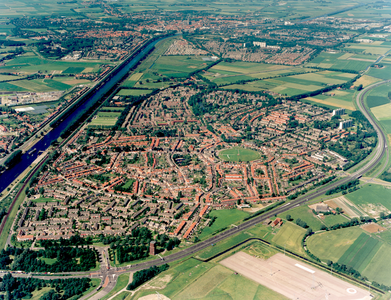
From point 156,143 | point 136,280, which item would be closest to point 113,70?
point 156,143

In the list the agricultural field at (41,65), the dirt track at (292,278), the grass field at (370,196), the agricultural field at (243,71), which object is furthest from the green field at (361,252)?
the agricultural field at (41,65)

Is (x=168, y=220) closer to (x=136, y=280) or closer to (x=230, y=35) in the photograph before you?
(x=136, y=280)

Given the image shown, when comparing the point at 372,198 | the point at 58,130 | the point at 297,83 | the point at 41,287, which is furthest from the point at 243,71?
the point at 41,287

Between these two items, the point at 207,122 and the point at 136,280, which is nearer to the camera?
the point at 136,280

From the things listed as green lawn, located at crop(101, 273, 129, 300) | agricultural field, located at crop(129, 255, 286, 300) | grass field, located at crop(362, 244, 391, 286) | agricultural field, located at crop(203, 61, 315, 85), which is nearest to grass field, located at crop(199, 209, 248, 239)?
agricultural field, located at crop(129, 255, 286, 300)

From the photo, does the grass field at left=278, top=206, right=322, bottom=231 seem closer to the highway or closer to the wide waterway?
the highway

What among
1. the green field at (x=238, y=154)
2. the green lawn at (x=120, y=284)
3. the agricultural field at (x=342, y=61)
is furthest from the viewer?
the agricultural field at (x=342, y=61)

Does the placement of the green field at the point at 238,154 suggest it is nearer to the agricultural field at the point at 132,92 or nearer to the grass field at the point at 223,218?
the grass field at the point at 223,218
